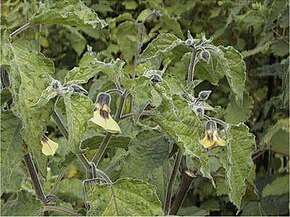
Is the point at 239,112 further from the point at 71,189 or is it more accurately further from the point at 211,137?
the point at 71,189

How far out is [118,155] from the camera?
138 centimetres

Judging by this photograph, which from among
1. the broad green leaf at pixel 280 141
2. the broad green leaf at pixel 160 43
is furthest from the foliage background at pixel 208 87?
the broad green leaf at pixel 160 43

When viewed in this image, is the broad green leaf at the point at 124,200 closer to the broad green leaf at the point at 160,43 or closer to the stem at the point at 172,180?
the stem at the point at 172,180

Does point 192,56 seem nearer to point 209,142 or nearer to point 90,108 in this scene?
point 209,142

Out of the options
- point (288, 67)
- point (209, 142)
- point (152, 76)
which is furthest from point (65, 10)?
point (288, 67)

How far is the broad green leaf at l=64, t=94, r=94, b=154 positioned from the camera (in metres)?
0.88

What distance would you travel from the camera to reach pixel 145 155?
1.11 metres

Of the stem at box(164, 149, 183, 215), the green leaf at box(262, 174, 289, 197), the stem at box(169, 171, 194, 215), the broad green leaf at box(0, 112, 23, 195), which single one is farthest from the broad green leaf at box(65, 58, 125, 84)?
the green leaf at box(262, 174, 289, 197)

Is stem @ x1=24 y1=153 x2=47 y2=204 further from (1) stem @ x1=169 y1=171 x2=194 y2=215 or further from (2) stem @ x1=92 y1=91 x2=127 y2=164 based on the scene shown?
(1) stem @ x1=169 y1=171 x2=194 y2=215

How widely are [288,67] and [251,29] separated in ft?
2.63

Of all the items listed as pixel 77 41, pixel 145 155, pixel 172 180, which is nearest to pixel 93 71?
pixel 145 155

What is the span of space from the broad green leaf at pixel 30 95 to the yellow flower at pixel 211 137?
0.27 meters

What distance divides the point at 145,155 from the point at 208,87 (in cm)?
112

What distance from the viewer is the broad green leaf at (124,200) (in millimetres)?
965
